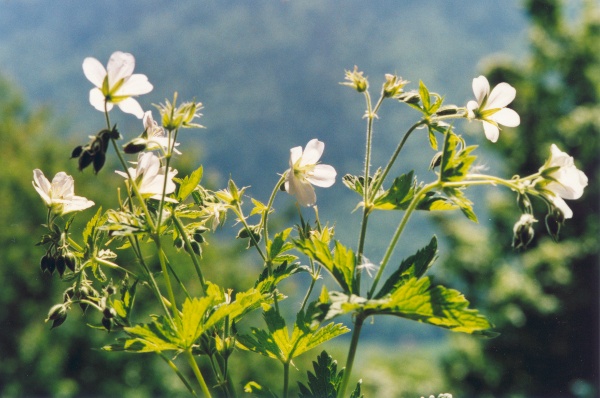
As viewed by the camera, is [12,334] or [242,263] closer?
[12,334]

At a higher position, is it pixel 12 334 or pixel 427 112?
pixel 427 112

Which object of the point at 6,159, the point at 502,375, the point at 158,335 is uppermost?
the point at 158,335

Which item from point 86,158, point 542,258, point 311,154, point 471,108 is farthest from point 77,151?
point 542,258

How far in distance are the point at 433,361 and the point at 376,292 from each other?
21.5 meters

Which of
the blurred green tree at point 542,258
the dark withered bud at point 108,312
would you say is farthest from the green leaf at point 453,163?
the blurred green tree at point 542,258

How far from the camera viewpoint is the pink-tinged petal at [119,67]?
899 millimetres

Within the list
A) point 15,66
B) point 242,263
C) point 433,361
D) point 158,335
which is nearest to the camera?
point 158,335

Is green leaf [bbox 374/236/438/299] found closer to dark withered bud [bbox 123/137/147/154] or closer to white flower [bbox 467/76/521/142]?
white flower [bbox 467/76/521/142]

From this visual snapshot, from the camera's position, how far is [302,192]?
967 millimetres

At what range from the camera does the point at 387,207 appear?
92cm

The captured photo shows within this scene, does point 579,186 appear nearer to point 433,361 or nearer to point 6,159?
point 6,159

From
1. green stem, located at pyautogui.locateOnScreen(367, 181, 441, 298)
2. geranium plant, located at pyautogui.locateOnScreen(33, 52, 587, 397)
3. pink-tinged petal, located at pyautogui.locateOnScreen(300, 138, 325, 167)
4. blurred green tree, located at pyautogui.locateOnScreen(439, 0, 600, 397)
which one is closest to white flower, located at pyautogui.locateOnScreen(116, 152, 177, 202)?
geranium plant, located at pyautogui.locateOnScreen(33, 52, 587, 397)

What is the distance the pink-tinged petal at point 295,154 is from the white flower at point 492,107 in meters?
0.28

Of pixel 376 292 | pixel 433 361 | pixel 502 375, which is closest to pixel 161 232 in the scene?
pixel 376 292
